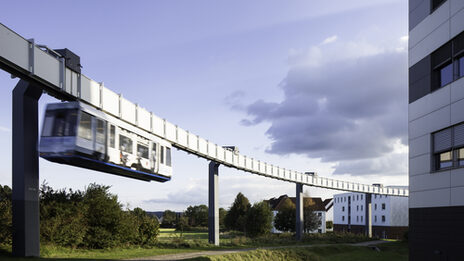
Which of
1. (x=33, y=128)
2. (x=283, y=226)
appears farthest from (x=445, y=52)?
(x=283, y=226)

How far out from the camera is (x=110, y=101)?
21.8m

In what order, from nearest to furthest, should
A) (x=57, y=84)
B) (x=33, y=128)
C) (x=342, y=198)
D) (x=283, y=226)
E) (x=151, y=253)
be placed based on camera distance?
(x=57, y=84) → (x=33, y=128) → (x=151, y=253) → (x=283, y=226) → (x=342, y=198)

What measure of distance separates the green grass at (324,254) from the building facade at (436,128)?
1204 centimetres

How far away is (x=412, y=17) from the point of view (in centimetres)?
2259

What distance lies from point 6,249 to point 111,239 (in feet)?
28.5

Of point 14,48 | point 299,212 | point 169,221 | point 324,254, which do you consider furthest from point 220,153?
point 169,221

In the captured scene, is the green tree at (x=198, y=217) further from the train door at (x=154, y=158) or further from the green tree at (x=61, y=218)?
the train door at (x=154, y=158)

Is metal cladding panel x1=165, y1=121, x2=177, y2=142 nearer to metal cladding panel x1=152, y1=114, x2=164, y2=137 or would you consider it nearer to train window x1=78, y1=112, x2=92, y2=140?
metal cladding panel x1=152, y1=114, x2=164, y2=137

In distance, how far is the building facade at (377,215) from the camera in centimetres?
8725

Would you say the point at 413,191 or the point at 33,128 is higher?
the point at 33,128

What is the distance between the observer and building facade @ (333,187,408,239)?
87250 millimetres

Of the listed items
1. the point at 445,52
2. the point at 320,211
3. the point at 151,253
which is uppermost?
the point at 445,52

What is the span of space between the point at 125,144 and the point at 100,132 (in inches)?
79.8

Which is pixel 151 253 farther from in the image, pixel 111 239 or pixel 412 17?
pixel 412 17
